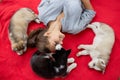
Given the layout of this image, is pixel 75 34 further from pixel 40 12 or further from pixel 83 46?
pixel 40 12

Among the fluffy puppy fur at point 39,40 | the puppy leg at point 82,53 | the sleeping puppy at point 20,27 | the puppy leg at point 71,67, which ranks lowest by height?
the puppy leg at point 71,67

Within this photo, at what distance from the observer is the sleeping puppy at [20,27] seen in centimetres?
154

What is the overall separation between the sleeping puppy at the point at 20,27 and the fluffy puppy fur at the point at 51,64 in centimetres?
17

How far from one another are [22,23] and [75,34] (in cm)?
39

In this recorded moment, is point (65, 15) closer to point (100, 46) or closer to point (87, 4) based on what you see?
point (87, 4)

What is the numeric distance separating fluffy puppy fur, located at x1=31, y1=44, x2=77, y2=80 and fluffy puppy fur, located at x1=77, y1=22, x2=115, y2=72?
0.18m

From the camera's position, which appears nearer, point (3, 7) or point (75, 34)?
point (75, 34)

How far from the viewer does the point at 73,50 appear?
1.57m

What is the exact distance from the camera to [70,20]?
1.67m

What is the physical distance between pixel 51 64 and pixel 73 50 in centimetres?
25

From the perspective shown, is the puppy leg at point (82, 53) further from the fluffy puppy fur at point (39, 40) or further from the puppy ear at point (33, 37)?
the puppy ear at point (33, 37)

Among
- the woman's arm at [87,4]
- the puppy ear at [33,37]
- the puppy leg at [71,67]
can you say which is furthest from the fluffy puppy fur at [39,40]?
the woman's arm at [87,4]

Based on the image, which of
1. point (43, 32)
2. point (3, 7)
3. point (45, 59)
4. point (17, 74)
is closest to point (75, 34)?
point (43, 32)

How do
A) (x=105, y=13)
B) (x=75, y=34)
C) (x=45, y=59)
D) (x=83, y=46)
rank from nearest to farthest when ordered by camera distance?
(x=45, y=59) → (x=83, y=46) → (x=75, y=34) → (x=105, y=13)
